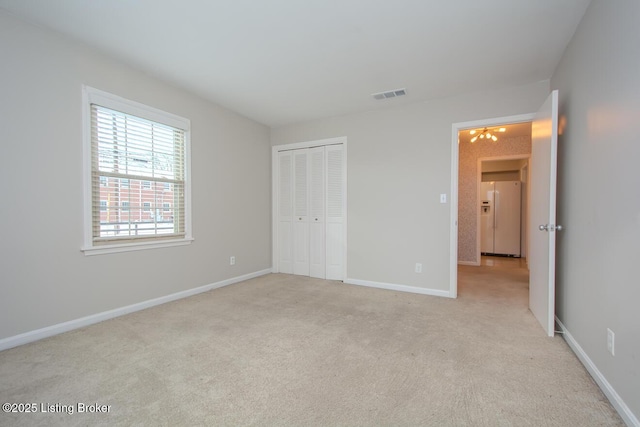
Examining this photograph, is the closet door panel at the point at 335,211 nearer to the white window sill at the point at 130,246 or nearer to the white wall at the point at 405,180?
the white wall at the point at 405,180

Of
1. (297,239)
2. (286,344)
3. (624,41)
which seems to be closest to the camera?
(624,41)

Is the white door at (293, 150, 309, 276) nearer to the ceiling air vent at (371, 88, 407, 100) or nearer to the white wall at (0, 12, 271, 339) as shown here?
the ceiling air vent at (371, 88, 407, 100)

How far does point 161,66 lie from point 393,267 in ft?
11.7

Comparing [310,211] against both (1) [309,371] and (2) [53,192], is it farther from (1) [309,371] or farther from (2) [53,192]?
(2) [53,192]

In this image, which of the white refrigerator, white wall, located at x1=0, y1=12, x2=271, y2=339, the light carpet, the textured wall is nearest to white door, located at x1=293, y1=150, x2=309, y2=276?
the light carpet

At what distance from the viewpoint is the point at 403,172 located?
3834 millimetres

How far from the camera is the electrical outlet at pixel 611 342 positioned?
1.57m

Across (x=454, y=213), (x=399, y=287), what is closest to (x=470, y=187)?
(x=454, y=213)

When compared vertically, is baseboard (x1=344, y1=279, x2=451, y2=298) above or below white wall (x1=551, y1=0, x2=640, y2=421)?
below

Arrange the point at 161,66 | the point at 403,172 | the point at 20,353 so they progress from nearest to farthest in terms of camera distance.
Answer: the point at 20,353
the point at 161,66
the point at 403,172

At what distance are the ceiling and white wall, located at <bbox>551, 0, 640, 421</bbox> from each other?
44cm

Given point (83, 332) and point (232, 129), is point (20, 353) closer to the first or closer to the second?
point (83, 332)

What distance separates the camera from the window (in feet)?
8.69

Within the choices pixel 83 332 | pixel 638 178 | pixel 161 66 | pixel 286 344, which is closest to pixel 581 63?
pixel 638 178
